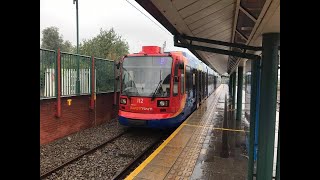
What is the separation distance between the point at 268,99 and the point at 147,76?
21.0ft

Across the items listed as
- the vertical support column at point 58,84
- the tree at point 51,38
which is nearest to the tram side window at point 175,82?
the vertical support column at point 58,84

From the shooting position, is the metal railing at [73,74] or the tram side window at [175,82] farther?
the tram side window at [175,82]

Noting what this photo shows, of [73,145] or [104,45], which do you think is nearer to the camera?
[73,145]

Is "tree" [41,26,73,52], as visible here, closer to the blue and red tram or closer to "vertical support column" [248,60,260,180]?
the blue and red tram

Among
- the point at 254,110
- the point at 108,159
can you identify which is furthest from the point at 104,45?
the point at 254,110

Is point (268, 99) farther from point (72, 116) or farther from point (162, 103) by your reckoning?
point (72, 116)

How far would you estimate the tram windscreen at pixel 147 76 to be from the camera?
9.48 meters

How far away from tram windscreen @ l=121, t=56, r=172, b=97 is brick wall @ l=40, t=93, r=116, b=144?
192 cm

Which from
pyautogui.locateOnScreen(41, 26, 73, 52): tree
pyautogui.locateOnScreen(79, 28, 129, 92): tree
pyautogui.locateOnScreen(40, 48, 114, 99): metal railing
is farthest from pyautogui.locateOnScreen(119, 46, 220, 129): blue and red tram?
pyautogui.locateOnScreen(41, 26, 73, 52): tree

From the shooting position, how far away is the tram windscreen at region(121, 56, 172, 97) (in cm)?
948

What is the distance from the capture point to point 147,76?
9.55 meters

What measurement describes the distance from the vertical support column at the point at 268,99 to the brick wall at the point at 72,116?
675 centimetres

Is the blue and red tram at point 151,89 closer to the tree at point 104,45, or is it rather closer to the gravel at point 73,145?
the gravel at point 73,145
